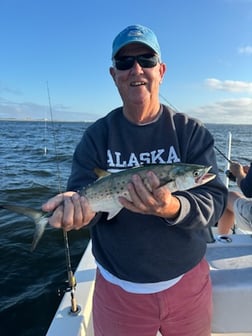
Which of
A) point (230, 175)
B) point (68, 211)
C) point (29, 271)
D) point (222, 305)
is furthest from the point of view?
point (29, 271)

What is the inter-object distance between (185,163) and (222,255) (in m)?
1.63

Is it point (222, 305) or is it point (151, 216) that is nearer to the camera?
point (151, 216)

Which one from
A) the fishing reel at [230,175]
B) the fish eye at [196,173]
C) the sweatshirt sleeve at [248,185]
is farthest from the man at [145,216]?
the fishing reel at [230,175]

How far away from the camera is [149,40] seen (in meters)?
2.26

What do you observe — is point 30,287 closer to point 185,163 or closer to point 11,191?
point 185,163

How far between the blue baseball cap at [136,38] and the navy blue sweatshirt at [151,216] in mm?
451

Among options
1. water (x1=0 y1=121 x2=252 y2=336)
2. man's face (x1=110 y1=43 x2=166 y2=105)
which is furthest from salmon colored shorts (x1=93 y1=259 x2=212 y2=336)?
water (x1=0 y1=121 x2=252 y2=336)

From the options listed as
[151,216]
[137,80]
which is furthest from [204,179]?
[137,80]

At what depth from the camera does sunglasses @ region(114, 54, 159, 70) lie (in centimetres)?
227

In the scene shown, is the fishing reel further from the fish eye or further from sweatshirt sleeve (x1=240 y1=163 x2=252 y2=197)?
the fish eye

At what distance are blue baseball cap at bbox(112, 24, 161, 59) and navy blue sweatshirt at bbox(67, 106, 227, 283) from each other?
0.45 meters

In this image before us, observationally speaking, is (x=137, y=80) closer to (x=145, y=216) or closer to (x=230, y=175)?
(x=145, y=216)

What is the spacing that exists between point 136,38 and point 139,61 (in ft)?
0.50

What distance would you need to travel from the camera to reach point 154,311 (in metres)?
2.12
